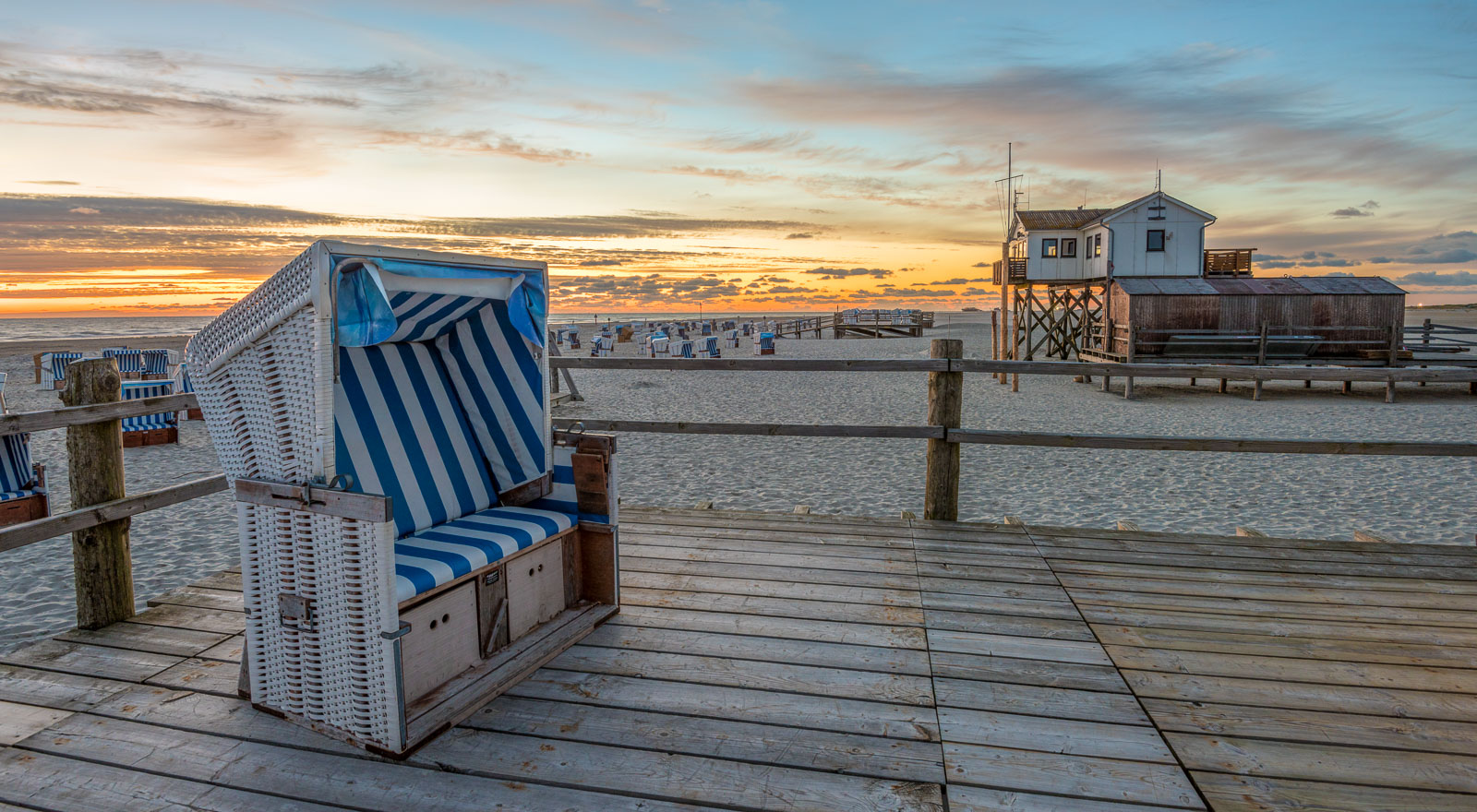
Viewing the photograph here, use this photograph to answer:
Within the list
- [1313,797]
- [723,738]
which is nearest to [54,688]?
[723,738]

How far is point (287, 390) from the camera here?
250 centimetres

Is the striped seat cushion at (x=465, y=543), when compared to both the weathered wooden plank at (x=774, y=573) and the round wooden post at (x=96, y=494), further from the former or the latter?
the round wooden post at (x=96, y=494)

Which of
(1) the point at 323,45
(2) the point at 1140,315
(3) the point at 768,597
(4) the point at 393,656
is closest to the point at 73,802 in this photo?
(4) the point at 393,656

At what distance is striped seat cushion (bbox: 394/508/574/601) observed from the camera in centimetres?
262

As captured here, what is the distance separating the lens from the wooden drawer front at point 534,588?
318 cm

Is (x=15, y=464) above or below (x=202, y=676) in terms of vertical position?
above

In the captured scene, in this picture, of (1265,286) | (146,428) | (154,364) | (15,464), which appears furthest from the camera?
(1265,286)

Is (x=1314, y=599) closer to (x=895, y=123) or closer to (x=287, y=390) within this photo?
(x=287, y=390)

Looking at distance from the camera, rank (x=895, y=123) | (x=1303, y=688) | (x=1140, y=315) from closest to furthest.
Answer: (x=1303, y=688) → (x=895, y=123) → (x=1140, y=315)

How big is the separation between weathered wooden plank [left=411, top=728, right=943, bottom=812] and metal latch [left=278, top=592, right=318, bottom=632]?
0.61 m

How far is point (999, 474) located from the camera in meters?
10.1

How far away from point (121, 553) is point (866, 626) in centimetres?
368

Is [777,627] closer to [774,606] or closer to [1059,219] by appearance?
[774,606]

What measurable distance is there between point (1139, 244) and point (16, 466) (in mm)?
30809
